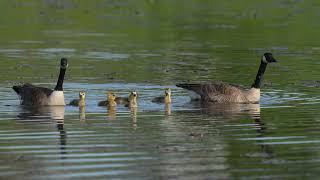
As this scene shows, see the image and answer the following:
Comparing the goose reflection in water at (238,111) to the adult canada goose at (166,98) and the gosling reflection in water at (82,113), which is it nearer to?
the adult canada goose at (166,98)

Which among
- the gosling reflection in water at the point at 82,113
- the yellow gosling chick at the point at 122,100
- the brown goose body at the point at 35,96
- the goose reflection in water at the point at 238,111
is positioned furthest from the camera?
the brown goose body at the point at 35,96

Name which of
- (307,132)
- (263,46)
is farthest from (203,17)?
(307,132)

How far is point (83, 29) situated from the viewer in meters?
43.0

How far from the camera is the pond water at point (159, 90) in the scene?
15367 mm

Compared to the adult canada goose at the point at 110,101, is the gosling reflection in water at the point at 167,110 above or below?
below

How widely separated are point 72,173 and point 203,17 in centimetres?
3323

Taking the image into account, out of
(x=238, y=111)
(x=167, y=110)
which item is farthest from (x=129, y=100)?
(x=238, y=111)

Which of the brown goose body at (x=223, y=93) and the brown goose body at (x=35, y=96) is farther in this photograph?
the brown goose body at (x=223, y=93)

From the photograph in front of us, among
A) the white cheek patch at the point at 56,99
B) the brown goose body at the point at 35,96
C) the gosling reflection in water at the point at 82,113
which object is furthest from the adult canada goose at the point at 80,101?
the brown goose body at the point at 35,96

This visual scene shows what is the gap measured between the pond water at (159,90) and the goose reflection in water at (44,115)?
0.15ft

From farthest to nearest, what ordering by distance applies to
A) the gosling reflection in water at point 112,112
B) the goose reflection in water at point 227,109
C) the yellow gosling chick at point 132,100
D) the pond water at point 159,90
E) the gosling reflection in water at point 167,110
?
1. the yellow gosling chick at point 132,100
2. the goose reflection in water at point 227,109
3. the gosling reflection in water at point 167,110
4. the gosling reflection in water at point 112,112
5. the pond water at point 159,90

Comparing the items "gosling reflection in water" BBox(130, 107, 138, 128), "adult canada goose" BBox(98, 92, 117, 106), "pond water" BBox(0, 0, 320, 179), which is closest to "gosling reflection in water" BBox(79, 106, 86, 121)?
"pond water" BBox(0, 0, 320, 179)

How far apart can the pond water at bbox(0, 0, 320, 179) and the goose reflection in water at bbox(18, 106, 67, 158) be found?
0.15 ft

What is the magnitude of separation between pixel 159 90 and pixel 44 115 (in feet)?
14.3
